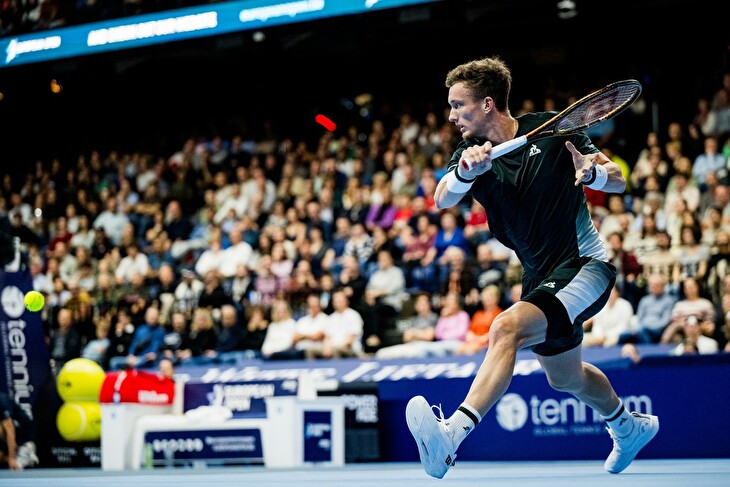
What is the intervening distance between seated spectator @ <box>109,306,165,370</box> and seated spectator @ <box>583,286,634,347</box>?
237 inches

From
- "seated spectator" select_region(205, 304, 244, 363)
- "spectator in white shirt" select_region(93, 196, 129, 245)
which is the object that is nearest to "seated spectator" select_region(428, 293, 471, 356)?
"seated spectator" select_region(205, 304, 244, 363)

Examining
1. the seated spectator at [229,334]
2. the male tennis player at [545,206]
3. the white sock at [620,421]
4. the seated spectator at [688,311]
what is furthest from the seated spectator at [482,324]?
the male tennis player at [545,206]

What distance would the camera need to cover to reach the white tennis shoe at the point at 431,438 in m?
4.51

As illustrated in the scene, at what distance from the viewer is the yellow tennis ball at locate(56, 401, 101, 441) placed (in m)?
11.6

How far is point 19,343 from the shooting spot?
37.7ft

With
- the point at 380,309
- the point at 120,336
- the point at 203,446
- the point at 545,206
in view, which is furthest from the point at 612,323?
the point at 120,336

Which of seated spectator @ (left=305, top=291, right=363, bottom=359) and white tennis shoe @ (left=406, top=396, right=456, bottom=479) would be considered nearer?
white tennis shoe @ (left=406, top=396, right=456, bottom=479)

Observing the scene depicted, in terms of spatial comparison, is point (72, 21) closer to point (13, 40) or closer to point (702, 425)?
point (13, 40)

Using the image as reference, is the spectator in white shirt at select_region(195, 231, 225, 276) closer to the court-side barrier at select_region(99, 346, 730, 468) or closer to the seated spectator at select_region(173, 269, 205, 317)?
the seated spectator at select_region(173, 269, 205, 317)

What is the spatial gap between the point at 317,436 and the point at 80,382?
3.26 meters

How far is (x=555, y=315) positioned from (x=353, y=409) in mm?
5514

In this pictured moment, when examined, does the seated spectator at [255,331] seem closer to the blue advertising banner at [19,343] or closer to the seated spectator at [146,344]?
the seated spectator at [146,344]

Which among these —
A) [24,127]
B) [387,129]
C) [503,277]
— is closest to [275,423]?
[503,277]

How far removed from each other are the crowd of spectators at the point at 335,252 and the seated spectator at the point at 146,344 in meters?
0.03
